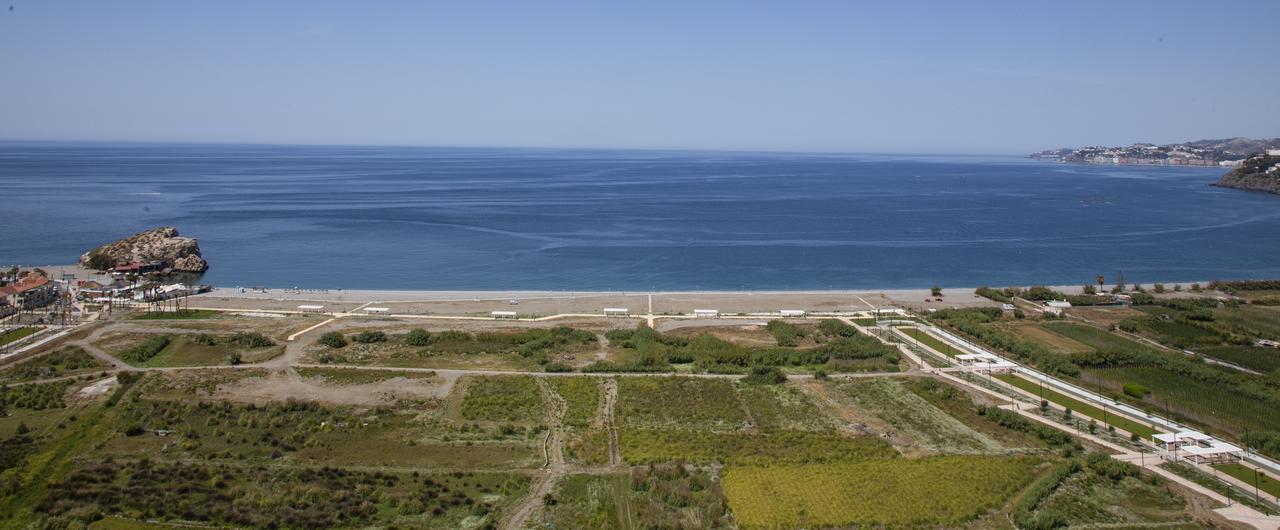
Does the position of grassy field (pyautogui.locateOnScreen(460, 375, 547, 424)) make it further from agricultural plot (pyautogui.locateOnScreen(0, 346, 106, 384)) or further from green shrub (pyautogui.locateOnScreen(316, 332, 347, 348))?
agricultural plot (pyautogui.locateOnScreen(0, 346, 106, 384))

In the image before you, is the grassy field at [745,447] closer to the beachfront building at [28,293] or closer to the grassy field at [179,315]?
the grassy field at [179,315]

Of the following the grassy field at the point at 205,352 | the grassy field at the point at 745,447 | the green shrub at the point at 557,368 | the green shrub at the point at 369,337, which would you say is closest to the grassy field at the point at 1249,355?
the grassy field at the point at 745,447

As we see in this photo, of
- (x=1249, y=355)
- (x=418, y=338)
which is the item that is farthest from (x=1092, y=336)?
(x=418, y=338)

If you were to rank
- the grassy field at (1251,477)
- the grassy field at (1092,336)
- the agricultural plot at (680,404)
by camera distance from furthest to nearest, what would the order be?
the grassy field at (1092,336) → the agricultural plot at (680,404) → the grassy field at (1251,477)

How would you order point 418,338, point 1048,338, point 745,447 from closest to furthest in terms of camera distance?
point 745,447 < point 418,338 < point 1048,338

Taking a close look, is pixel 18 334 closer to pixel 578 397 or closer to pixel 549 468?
pixel 578 397

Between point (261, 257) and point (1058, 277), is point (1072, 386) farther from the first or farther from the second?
point (261, 257)
